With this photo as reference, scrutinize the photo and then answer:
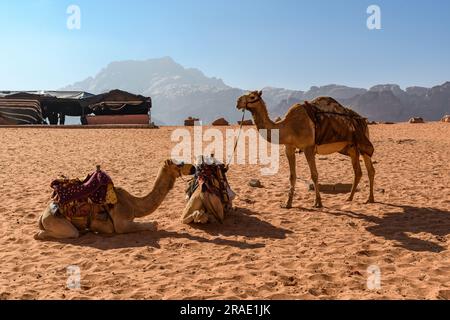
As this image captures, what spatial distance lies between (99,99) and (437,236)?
30468 millimetres

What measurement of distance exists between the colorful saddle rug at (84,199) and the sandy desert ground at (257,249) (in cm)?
38

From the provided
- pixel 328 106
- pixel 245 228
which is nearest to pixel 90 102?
pixel 328 106

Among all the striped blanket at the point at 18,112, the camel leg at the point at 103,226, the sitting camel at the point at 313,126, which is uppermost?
the striped blanket at the point at 18,112

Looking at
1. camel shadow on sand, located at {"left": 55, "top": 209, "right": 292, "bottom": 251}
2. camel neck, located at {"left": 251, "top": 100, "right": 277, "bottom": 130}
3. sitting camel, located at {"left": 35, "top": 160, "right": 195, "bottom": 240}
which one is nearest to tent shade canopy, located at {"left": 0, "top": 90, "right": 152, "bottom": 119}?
camel neck, located at {"left": 251, "top": 100, "right": 277, "bottom": 130}

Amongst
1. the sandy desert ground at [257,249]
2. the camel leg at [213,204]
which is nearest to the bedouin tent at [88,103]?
the sandy desert ground at [257,249]

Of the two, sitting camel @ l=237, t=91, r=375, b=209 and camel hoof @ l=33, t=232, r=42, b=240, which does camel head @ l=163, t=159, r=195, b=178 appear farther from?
camel hoof @ l=33, t=232, r=42, b=240

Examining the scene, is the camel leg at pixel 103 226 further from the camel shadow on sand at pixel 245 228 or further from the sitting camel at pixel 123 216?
the camel shadow on sand at pixel 245 228

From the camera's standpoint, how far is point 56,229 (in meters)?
7.22

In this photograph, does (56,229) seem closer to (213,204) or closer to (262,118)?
(213,204)

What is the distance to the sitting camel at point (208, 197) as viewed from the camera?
8.12m

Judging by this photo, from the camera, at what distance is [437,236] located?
736cm

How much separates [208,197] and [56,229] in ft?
8.74
